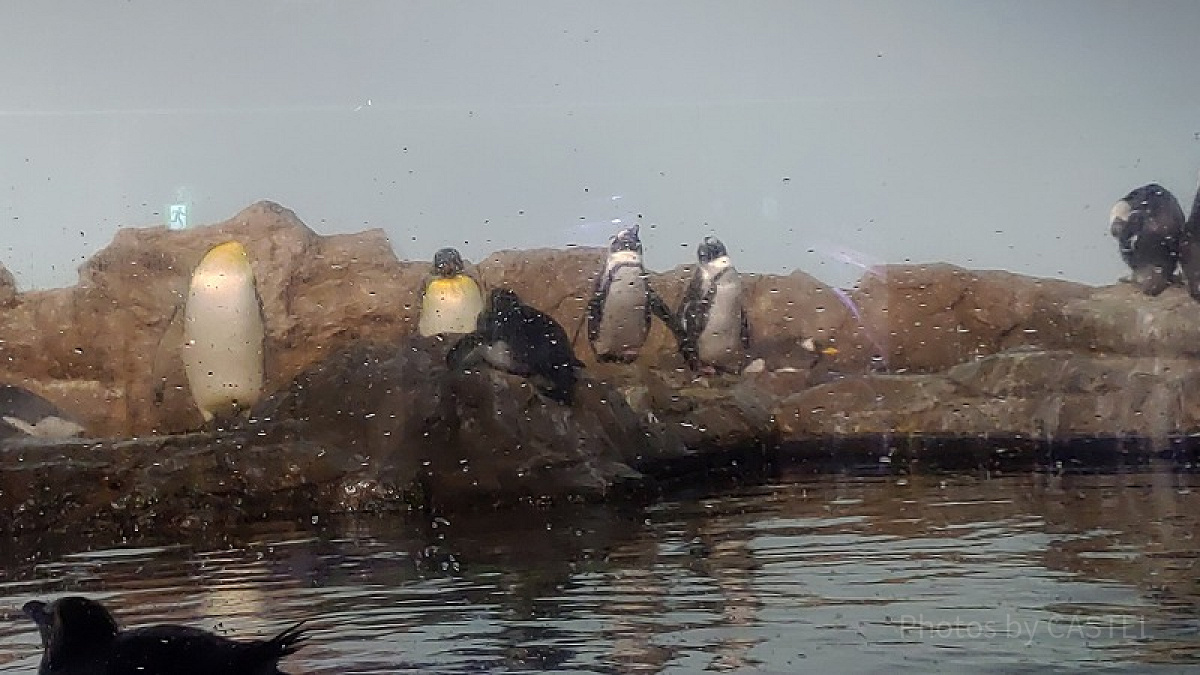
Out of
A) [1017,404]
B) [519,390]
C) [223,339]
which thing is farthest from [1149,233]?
[223,339]

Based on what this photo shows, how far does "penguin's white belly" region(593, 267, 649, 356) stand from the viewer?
543 cm

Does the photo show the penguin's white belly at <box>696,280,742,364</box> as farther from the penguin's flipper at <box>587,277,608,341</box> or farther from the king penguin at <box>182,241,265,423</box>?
the king penguin at <box>182,241,265,423</box>

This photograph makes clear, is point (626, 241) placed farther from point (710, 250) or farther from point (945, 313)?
point (945, 313)

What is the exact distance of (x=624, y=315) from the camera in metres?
5.72

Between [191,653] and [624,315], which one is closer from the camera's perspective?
[191,653]

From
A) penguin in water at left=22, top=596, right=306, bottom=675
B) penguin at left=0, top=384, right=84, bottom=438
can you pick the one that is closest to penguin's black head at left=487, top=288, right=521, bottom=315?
penguin at left=0, top=384, right=84, bottom=438

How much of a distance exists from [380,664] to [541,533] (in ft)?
4.51

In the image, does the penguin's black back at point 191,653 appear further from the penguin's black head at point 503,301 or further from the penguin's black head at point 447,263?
the penguin's black head at point 447,263

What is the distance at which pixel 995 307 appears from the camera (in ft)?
16.4

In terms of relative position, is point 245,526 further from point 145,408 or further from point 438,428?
point 145,408

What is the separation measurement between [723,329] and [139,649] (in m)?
4.32

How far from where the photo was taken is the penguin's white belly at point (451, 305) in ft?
17.6

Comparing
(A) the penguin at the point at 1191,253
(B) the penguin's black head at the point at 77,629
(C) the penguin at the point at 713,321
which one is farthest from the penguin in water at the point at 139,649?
(A) the penguin at the point at 1191,253

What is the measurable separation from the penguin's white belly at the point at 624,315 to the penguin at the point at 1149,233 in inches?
82.5
